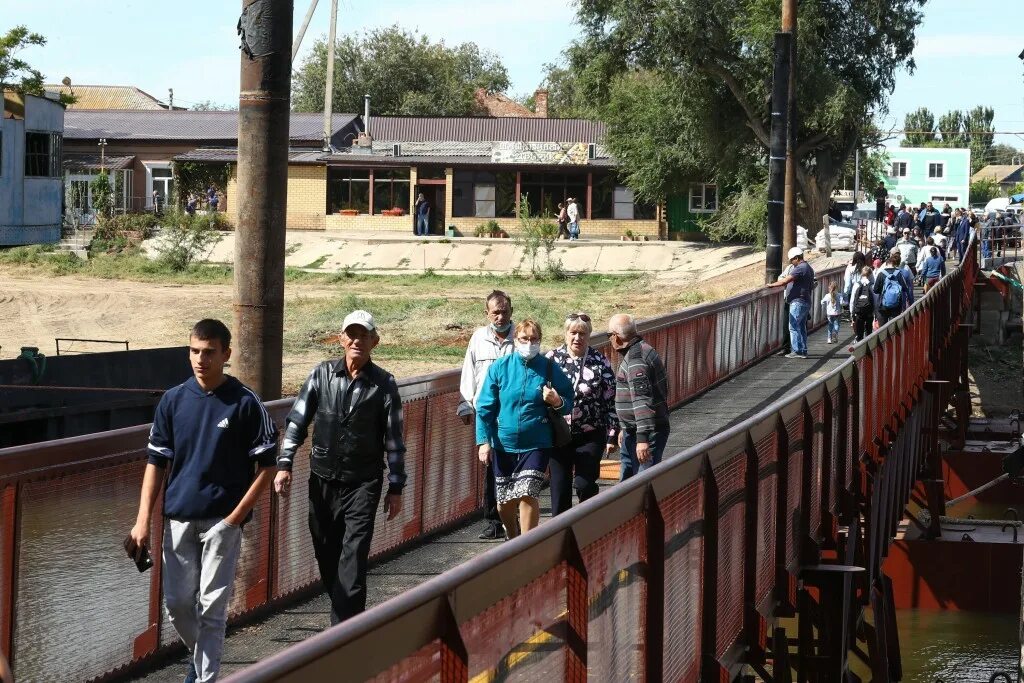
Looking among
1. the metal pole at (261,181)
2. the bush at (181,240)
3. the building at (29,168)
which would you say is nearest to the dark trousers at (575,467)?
the metal pole at (261,181)

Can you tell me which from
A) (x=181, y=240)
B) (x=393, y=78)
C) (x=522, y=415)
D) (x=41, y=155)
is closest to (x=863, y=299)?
(x=522, y=415)

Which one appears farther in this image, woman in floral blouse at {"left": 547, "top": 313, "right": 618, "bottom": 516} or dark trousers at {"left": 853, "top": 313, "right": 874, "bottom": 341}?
dark trousers at {"left": 853, "top": 313, "right": 874, "bottom": 341}

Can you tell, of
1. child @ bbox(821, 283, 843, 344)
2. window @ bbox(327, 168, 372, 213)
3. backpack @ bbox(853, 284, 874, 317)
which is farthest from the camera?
window @ bbox(327, 168, 372, 213)

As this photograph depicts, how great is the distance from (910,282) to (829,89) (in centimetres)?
2809

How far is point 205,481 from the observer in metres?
6.43

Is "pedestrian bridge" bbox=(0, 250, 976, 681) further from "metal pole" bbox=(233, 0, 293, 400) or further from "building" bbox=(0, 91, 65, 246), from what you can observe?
"building" bbox=(0, 91, 65, 246)

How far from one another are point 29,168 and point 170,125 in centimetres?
3773

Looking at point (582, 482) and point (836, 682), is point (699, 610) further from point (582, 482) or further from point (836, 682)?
point (836, 682)

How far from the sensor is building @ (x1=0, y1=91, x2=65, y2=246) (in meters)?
35.9

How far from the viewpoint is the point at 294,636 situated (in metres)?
8.09

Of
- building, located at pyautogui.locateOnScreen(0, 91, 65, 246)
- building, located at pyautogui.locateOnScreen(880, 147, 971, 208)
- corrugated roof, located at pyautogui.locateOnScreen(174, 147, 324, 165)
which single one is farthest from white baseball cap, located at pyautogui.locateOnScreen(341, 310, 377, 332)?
building, located at pyautogui.locateOnScreen(880, 147, 971, 208)

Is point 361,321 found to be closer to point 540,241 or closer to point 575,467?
point 575,467

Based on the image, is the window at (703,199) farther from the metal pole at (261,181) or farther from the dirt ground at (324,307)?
the metal pole at (261,181)

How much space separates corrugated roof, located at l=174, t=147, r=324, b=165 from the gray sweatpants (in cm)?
6072
